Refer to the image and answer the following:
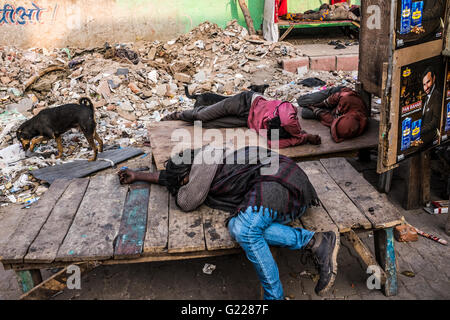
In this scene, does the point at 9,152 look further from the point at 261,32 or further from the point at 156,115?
the point at 261,32

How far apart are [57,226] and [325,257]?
1.89m

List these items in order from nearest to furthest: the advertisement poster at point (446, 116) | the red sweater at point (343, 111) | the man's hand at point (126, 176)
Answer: the man's hand at point (126, 176) → the advertisement poster at point (446, 116) → the red sweater at point (343, 111)

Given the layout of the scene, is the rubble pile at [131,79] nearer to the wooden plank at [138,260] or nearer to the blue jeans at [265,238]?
the wooden plank at [138,260]

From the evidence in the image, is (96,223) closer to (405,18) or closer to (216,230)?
(216,230)

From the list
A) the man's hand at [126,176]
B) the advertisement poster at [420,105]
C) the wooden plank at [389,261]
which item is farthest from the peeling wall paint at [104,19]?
the wooden plank at [389,261]

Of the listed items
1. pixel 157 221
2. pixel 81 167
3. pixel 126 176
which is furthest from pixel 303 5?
pixel 157 221

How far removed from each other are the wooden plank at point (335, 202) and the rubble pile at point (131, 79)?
10.6ft

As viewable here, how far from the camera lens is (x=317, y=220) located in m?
2.83

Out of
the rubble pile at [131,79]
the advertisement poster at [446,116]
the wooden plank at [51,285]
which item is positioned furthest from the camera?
the rubble pile at [131,79]

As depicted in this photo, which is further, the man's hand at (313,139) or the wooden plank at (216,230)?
the man's hand at (313,139)

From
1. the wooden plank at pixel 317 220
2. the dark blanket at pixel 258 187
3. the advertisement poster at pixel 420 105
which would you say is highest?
the advertisement poster at pixel 420 105

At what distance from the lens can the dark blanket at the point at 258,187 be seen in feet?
8.57

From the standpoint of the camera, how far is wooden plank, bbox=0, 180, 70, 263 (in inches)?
99.6

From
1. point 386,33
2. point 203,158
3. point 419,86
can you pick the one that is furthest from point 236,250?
point 386,33
